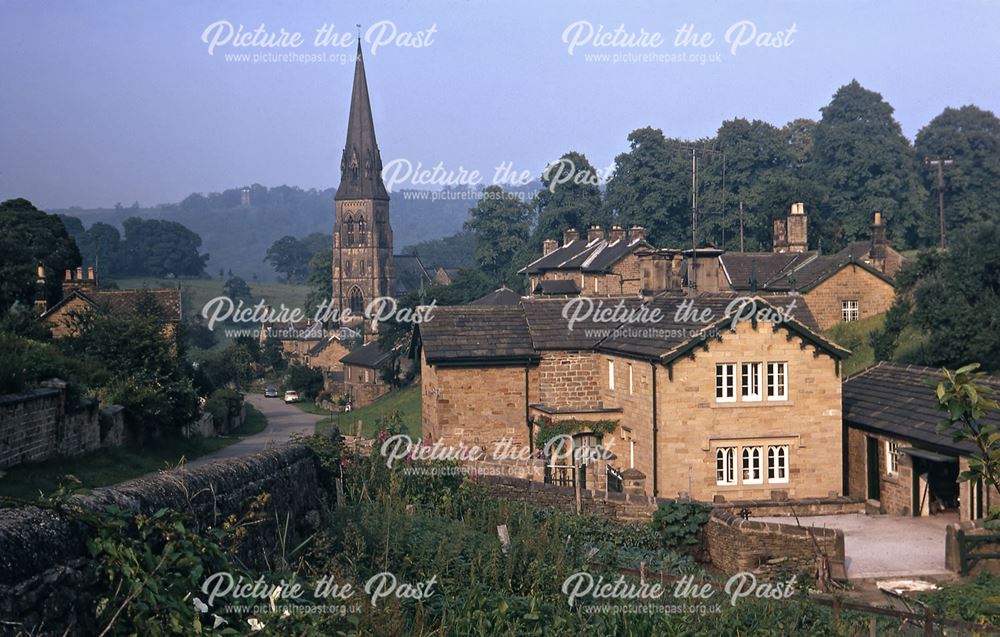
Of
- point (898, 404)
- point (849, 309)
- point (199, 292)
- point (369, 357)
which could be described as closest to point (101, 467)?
point (898, 404)

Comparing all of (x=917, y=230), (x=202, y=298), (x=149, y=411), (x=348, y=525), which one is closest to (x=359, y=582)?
(x=348, y=525)

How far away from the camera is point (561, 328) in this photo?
32.3 metres

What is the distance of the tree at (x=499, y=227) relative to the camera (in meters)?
125

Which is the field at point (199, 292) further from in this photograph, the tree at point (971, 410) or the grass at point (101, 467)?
the tree at point (971, 410)

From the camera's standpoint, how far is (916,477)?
26.4 meters

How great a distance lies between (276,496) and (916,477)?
63.8 ft

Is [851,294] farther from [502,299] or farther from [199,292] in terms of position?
[199,292]

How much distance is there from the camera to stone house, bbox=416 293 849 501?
27.9 metres

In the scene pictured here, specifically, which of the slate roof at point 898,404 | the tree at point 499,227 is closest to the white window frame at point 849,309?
the slate roof at point 898,404

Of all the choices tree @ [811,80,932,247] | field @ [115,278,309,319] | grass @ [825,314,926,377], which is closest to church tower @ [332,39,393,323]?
field @ [115,278,309,319]

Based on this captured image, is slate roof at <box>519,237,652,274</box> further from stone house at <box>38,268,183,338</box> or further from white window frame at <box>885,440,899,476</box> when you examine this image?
white window frame at <box>885,440,899,476</box>

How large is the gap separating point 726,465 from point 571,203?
282ft

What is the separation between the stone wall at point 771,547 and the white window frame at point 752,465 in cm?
793

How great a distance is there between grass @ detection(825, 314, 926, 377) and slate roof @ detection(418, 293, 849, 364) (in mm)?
13122
